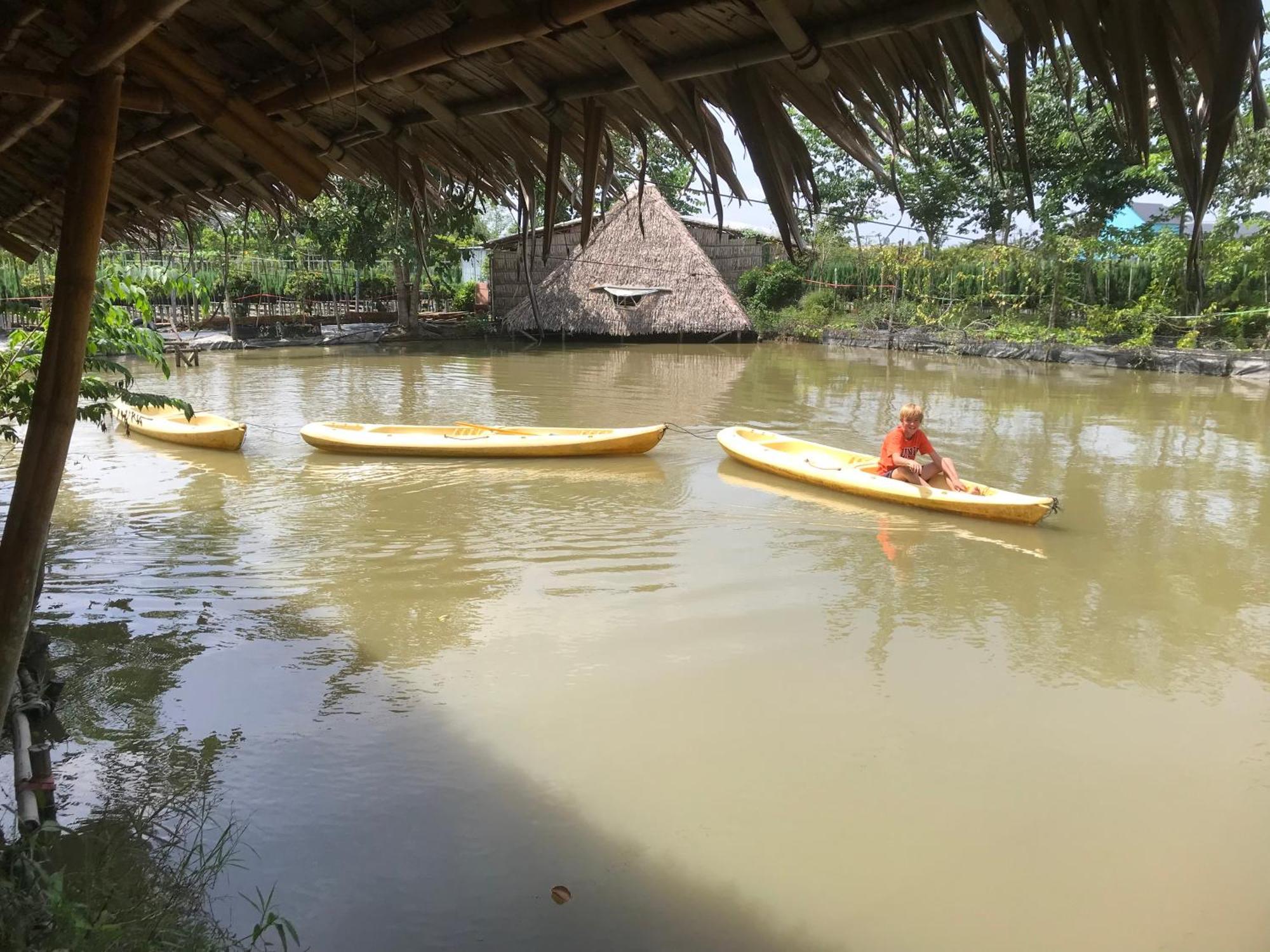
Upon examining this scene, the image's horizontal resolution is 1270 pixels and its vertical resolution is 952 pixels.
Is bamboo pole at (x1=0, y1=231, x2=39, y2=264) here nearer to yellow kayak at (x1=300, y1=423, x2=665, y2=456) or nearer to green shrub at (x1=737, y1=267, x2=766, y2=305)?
yellow kayak at (x1=300, y1=423, x2=665, y2=456)

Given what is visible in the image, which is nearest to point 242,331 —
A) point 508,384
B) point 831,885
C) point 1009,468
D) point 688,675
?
point 508,384

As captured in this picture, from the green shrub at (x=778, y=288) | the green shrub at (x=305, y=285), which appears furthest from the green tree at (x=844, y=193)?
the green shrub at (x=305, y=285)

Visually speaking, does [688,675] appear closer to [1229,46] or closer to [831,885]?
[831,885]

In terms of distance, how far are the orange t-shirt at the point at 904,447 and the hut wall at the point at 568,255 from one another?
514 inches

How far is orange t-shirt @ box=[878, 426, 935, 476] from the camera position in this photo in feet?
21.8

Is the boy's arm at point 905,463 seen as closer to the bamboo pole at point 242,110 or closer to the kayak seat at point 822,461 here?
the kayak seat at point 822,461

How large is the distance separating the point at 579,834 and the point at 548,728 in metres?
0.67

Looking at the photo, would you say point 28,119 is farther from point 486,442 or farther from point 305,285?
point 305,285

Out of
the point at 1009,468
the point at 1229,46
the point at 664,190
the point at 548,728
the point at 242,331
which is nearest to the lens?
the point at 1229,46

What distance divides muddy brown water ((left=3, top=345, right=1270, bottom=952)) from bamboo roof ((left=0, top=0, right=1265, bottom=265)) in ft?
6.32

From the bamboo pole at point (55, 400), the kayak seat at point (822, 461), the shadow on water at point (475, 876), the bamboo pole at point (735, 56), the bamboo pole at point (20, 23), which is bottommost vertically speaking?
the shadow on water at point (475, 876)

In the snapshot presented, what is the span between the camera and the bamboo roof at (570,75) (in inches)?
51.7

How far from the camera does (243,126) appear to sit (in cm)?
232

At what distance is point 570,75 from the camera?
6.72 feet
